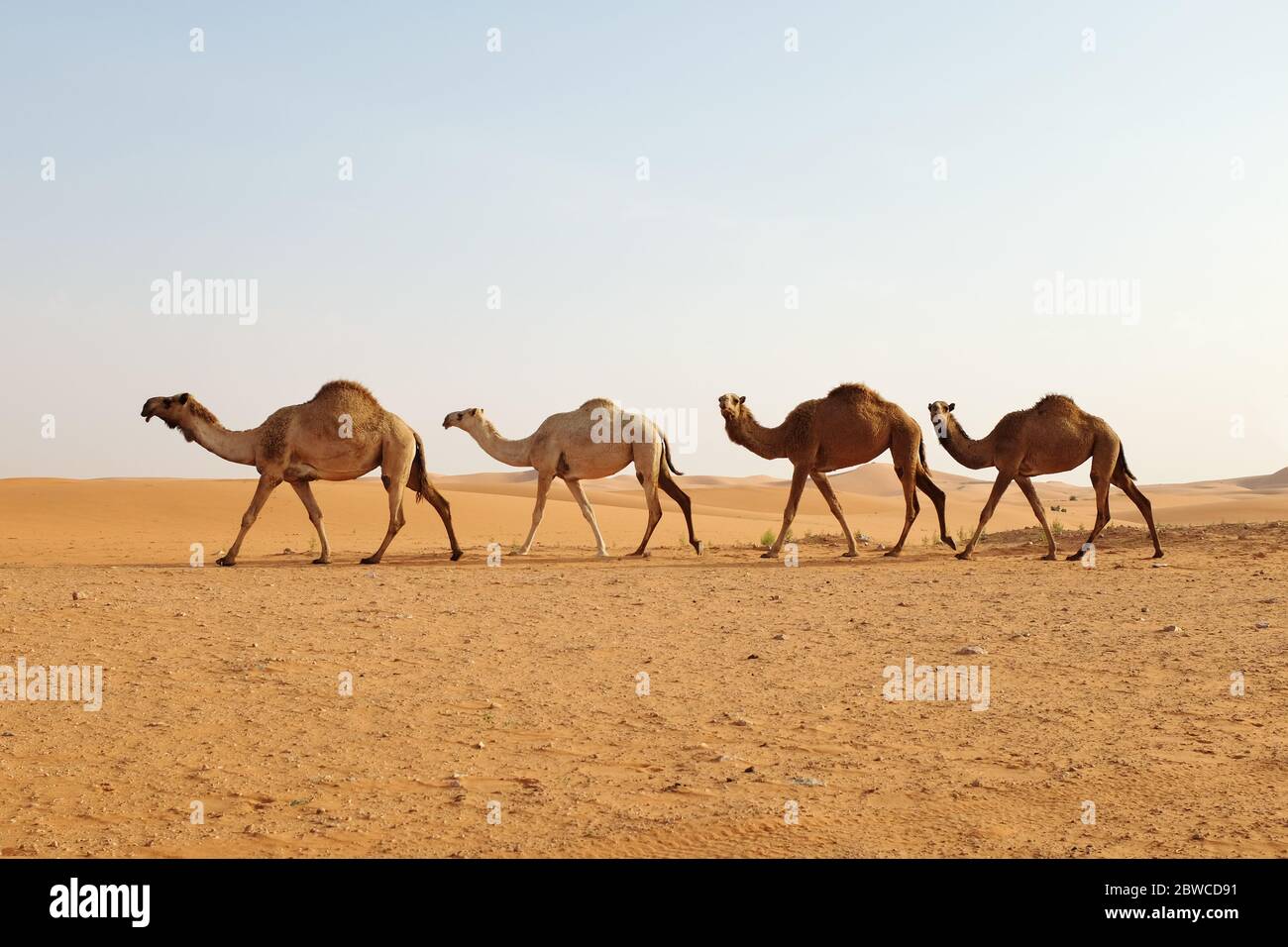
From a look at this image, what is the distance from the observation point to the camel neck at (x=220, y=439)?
16.6 metres

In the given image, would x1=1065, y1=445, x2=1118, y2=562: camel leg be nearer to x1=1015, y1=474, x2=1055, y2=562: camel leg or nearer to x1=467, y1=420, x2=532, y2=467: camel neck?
x1=1015, y1=474, x2=1055, y2=562: camel leg

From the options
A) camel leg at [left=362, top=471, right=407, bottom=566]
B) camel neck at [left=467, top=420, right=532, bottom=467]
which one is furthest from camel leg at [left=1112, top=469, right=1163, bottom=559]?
camel leg at [left=362, top=471, right=407, bottom=566]

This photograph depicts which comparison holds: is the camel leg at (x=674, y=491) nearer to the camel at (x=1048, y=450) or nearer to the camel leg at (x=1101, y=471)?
the camel at (x=1048, y=450)

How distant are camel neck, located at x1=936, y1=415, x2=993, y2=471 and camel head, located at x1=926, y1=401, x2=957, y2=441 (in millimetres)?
21

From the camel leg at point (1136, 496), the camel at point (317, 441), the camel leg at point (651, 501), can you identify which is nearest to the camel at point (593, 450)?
the camel leg at point (651, 501)

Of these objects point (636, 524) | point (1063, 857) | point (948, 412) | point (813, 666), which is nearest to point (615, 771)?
point (1063, 857)

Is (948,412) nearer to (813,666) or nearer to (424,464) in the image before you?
(424,464)

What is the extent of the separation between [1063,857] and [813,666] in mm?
4050

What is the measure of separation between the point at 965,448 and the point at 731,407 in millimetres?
3522

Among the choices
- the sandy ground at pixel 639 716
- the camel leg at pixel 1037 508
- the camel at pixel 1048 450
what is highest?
the camel at pixel 1048 450

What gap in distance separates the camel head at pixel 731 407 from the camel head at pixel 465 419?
12.2ft

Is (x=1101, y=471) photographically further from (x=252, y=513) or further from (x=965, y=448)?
(x=252, y=513)

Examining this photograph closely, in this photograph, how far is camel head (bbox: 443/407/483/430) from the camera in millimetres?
18375

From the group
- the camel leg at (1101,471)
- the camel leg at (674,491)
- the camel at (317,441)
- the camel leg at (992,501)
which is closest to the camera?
the camel at (317,441)
